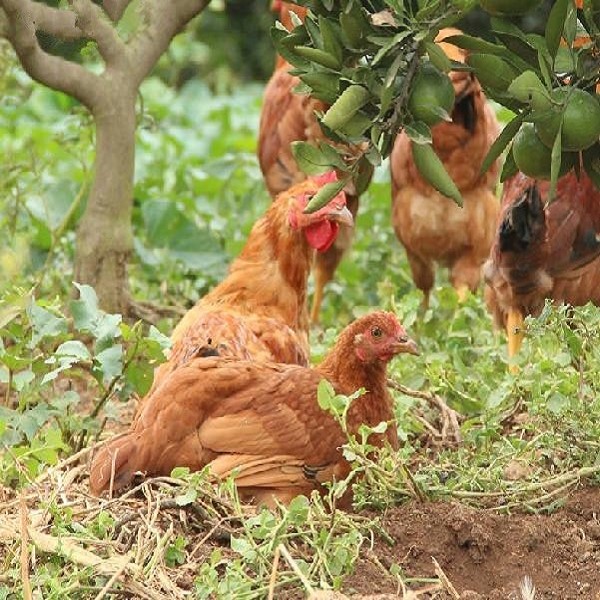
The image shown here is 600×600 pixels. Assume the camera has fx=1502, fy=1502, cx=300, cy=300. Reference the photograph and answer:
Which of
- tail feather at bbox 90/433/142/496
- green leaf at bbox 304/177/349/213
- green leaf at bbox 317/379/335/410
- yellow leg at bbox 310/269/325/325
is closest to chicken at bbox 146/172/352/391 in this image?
tail feather at bbox 90/433/142/496

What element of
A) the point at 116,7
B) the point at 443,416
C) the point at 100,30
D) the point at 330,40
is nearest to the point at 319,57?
the point at 330,40

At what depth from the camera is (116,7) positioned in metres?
3.63

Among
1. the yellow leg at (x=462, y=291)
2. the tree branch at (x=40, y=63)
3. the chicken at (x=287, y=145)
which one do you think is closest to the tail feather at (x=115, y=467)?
the tree branch at (x=40, y=63)

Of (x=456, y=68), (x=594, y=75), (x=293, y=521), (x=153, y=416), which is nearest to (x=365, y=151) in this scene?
(x=456, y=68)

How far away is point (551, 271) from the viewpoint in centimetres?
495

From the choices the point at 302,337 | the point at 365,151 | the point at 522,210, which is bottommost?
the point at 302,337

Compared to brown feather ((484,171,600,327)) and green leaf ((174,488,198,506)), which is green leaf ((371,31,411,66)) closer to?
green leaf ((174,488,198,506))

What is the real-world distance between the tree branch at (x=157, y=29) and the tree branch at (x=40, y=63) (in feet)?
0.51

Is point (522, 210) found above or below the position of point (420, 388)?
above

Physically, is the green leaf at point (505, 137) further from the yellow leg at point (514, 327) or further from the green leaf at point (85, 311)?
the yellow leg at point (514, 327)

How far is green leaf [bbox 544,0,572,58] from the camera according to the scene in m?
2.48

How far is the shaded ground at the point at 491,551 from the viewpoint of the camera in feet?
10.1

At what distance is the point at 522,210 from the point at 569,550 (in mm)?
1816

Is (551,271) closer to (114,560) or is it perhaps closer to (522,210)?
(522,210)
